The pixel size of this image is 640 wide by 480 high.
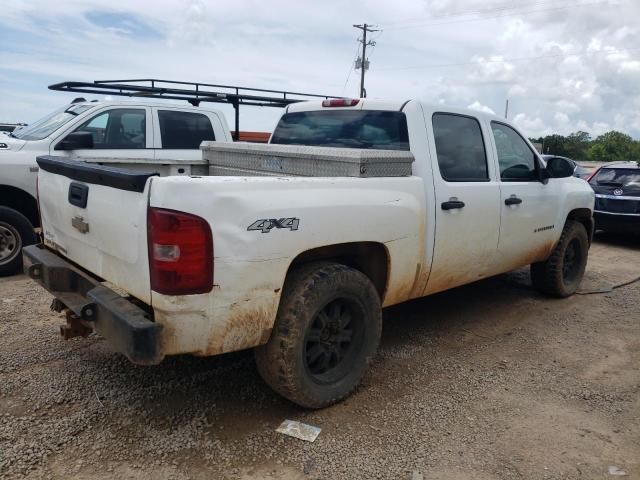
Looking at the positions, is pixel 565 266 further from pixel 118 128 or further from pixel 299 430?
pixel 118 128

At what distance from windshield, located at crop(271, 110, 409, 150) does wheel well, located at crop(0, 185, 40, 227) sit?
3.18m

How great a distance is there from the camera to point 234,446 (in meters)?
2.93

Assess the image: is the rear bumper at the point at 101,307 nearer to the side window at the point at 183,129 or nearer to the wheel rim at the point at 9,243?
the wheel rim at the point at 9,243

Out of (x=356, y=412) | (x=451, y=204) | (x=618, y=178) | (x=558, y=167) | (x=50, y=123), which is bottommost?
(x=356, y=412)

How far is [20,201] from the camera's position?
6.27m

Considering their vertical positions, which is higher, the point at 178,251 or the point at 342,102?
the point at 342,102

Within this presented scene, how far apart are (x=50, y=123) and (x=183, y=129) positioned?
1.55m

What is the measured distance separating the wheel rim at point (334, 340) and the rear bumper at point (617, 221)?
8030 millimetres

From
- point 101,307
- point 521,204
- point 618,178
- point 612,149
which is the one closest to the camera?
point 101,307

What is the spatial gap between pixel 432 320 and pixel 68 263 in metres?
3.12

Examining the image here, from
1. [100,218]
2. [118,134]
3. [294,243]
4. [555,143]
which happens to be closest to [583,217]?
[294,243]

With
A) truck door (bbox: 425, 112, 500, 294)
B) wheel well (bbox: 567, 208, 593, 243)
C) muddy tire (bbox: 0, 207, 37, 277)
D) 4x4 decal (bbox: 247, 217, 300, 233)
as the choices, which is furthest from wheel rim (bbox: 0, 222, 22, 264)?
wheel well (bbox: 567, 208, 593, 243)

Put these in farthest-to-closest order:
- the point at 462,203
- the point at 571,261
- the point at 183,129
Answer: the point at 183,129
the point at 571,261
the point at 462,203

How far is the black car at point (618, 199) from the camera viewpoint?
9.63 meters
